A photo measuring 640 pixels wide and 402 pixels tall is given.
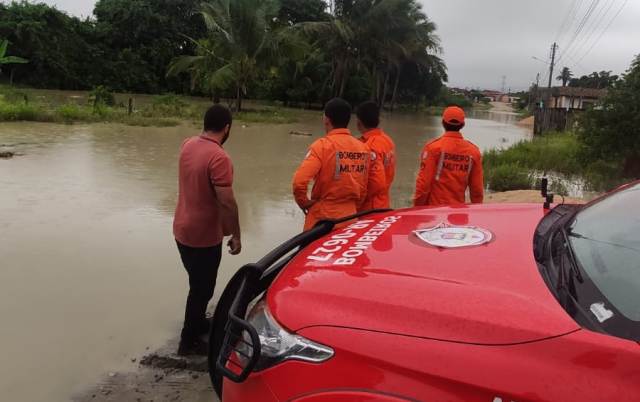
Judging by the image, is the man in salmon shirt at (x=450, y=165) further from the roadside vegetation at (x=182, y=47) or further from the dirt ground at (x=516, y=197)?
the roadside vegetation at (x=182, y=47)

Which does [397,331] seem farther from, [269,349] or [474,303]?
[269,349]

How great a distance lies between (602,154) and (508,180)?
107 inches

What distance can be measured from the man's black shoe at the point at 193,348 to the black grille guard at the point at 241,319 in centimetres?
123

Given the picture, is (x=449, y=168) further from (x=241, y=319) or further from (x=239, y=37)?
(x=239, y=37)

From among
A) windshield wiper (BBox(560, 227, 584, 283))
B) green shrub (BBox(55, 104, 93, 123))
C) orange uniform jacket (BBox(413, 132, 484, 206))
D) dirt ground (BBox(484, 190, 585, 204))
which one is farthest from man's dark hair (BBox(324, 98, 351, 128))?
green shrub (BBox(55, 104, 93, 123))

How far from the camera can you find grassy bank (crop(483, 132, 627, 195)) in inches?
410

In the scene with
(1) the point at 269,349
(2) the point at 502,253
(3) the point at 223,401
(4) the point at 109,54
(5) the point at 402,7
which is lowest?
(3) the point at 223,401

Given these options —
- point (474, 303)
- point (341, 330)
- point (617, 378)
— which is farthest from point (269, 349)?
point (617, 378)

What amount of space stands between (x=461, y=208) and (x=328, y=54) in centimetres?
3771

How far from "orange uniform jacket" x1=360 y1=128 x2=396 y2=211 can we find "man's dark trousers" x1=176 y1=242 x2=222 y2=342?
4.28 ft

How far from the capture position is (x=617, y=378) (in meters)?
1.30

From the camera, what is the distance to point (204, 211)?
11.1 ft

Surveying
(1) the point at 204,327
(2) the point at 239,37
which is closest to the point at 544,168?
(1) the point at 204,327

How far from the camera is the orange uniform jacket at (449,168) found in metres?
4.36
